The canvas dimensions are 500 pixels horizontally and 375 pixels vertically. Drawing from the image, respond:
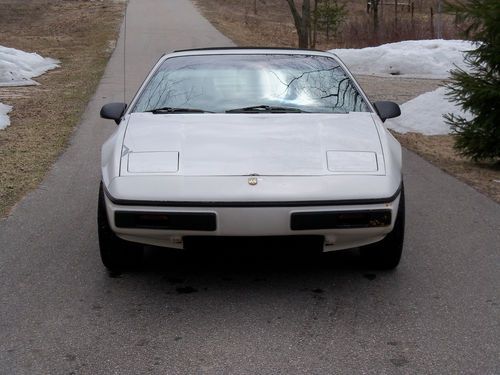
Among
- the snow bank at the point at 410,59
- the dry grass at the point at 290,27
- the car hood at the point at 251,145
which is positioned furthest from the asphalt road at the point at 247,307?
the dry grass at the point at 290,27

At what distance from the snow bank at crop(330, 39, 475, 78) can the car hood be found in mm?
14388

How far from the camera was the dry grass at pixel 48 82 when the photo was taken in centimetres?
787

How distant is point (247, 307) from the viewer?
4051 mm

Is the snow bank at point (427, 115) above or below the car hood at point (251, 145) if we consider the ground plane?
below

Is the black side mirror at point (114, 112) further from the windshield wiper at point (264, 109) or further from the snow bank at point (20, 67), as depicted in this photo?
the snow bank at point (20, 67)

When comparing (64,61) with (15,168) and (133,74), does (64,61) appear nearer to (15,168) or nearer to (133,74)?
(133,74)

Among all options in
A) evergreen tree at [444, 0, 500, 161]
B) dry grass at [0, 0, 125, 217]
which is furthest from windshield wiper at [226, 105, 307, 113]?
evergreen tree at [444, 0, 500, 161]

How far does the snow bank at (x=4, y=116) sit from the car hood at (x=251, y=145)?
605 centimetres

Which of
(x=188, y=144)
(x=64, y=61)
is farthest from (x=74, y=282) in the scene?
(x=64, y=61)

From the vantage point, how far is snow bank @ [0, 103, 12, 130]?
10.2 m

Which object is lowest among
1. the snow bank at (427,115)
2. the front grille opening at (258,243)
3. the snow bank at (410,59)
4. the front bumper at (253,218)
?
the snow bank at (410,59)

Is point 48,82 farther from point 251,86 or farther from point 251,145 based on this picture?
point 251,145

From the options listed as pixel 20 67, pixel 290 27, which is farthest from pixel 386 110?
pixel 290 27

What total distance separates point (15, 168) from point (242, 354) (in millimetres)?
5010
